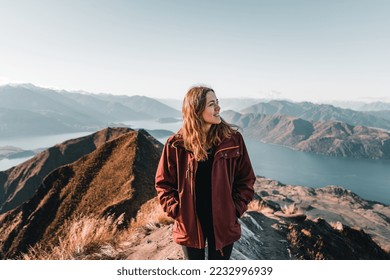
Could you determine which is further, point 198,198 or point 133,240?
point 133,240

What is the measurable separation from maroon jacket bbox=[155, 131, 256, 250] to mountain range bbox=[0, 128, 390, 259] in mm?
1582

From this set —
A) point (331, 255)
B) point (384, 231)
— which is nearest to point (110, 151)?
point (331, 255)

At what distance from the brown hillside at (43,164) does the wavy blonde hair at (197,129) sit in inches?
3823

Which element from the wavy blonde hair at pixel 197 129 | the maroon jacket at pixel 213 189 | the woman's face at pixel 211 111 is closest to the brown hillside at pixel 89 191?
the maroon jacket at pixel 213 189

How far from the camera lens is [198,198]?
3975mm

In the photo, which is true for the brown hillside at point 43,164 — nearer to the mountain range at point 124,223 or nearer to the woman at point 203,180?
the mountain range at point 124,223

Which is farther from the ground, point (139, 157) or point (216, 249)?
point (216, 249)

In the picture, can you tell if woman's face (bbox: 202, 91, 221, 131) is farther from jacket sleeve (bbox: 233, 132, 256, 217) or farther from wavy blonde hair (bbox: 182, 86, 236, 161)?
jacket sleeve (bbox: 233, 132, 256, 217)

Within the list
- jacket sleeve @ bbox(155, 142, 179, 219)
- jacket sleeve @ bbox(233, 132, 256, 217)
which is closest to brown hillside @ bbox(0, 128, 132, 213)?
jacket sleeve @ bbox(155, 142, 179, 219)

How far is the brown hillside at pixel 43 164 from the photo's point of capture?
94438mm

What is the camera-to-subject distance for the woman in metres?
3.90
